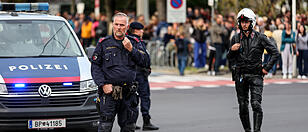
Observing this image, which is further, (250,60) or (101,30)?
(101,30)

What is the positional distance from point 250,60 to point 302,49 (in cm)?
1250

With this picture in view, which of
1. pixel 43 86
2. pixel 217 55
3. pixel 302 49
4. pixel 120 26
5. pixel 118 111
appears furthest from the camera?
pixel 217 55

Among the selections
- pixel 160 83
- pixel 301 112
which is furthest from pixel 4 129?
pixel 160 83

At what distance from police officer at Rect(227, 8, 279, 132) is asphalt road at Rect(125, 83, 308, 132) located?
1.37 meters

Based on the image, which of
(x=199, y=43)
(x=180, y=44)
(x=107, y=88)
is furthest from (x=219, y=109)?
(x=199, y=43)

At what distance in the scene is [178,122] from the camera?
1256 centimetres

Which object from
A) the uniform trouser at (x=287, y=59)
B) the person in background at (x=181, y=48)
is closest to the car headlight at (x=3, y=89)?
the person in background at (x=181, y=48)

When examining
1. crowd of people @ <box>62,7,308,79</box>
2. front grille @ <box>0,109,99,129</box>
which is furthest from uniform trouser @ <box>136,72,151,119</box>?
crowd of people @ <box>62,7,308,79</box>

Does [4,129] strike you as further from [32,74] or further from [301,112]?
[301,112]

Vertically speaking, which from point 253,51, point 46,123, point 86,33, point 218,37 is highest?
point 86,33

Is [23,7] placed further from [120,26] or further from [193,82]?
[193,82]

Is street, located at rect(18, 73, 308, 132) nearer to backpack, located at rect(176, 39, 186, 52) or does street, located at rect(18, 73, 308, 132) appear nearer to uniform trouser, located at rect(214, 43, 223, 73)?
uniform trouser, located at rect(214, 43, 223, 73)

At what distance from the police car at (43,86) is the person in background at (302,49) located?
12505 mm

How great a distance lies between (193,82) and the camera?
21.4m
